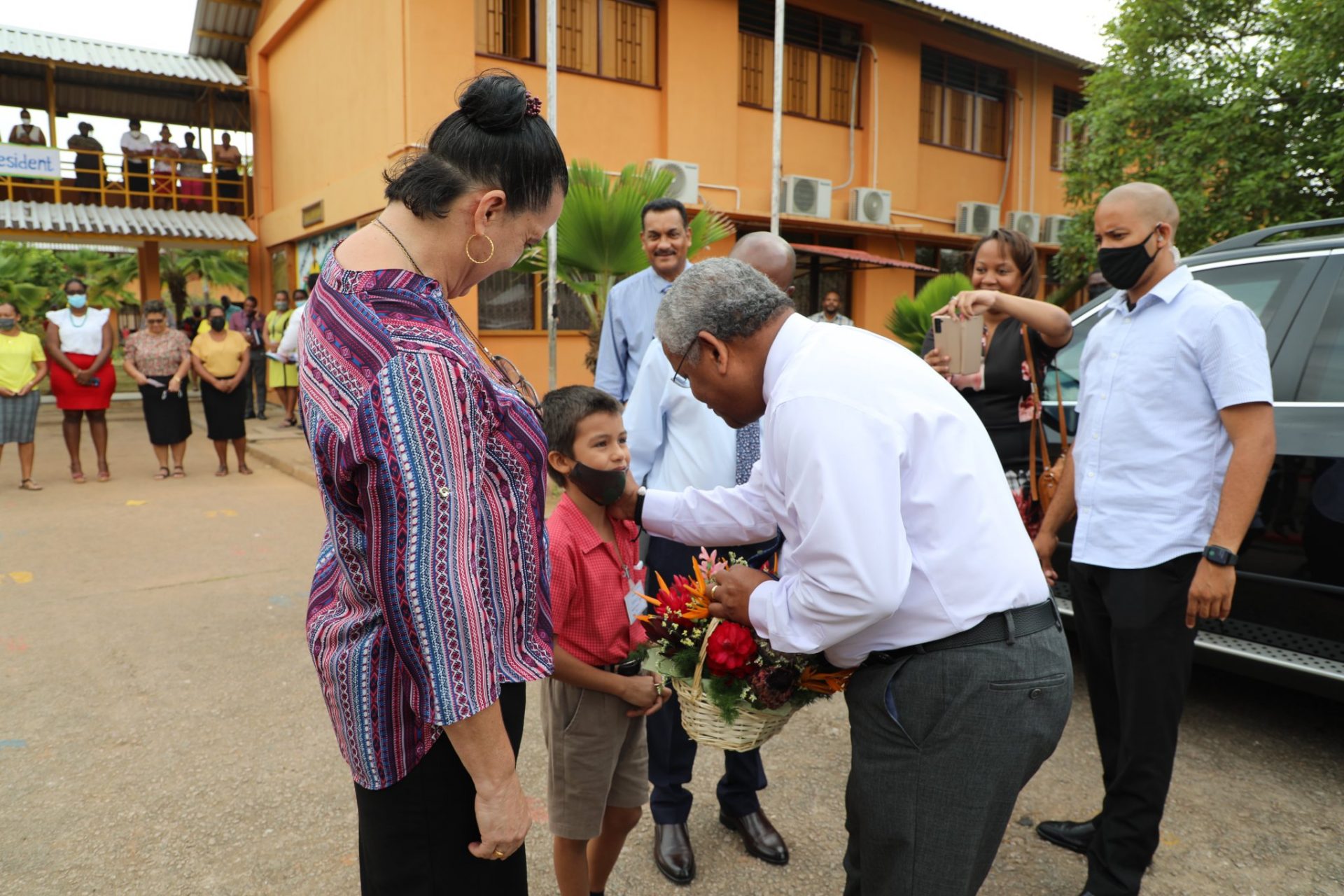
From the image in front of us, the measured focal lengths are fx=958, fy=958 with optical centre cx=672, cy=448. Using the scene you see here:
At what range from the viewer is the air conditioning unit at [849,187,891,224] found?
578 inches

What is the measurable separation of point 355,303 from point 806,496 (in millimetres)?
791

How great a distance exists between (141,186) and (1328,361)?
1890 centimetres

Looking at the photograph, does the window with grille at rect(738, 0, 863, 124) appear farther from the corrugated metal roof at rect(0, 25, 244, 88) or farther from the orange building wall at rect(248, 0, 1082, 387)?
the corrugated metal roof at rect(0, 25, 244, 88)

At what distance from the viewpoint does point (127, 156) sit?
55.5 ft

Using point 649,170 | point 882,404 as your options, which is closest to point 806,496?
point 882,404

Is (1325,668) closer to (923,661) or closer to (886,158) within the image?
(923,661)

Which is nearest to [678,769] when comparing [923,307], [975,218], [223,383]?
[923,307]

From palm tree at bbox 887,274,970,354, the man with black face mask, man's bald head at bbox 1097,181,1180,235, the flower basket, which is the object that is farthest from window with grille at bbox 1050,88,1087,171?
the flower basket

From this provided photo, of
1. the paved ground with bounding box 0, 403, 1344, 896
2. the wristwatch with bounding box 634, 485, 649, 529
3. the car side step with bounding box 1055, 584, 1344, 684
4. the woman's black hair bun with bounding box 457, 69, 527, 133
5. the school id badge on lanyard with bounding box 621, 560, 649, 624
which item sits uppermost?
the woman's black hair bun with bounding box 457, 69, 527, 133

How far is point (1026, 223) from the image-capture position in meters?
17.1

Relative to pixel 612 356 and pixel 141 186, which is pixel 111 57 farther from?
pixel 612 356

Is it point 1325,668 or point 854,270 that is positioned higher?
point 854,270

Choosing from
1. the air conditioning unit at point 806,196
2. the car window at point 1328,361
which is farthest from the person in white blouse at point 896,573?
the air conditioning unit at point 806,196

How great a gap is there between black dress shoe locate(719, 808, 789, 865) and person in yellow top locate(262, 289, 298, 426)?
11.9 meters
